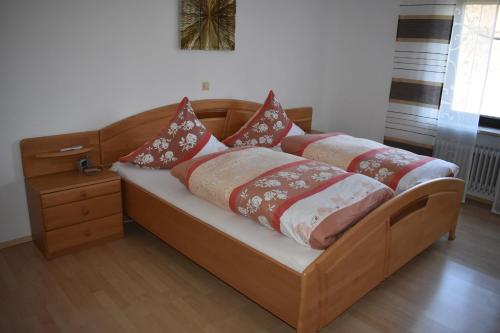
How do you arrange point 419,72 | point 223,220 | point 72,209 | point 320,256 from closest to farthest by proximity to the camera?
point 320,256, point 223,220, point 72,209, point 419,72

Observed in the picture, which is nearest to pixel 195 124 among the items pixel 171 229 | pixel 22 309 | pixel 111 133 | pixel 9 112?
pixel 111 133

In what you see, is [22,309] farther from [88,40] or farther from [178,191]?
[88,40]

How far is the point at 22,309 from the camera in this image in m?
2.27

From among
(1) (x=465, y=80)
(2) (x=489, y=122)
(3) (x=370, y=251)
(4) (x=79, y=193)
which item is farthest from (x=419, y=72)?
(4) (x=79, y=193)

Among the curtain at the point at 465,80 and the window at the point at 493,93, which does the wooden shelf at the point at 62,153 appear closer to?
the curtain at the point at 465,80

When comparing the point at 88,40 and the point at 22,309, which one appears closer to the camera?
the point at 22,309

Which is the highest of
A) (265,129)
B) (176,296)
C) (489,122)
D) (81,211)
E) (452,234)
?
(489,122)

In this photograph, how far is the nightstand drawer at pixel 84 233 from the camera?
2742 millimetres

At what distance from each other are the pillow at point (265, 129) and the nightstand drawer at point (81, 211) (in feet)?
3.83

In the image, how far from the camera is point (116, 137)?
3193 millimetres

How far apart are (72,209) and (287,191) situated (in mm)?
1503

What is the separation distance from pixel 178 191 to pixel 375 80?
2729mm

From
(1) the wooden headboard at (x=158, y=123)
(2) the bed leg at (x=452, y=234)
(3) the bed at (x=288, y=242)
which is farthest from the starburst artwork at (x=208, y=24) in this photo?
(2) the bed leg at (x=452, y=234)

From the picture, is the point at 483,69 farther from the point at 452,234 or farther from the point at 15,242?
the point at 15,242
